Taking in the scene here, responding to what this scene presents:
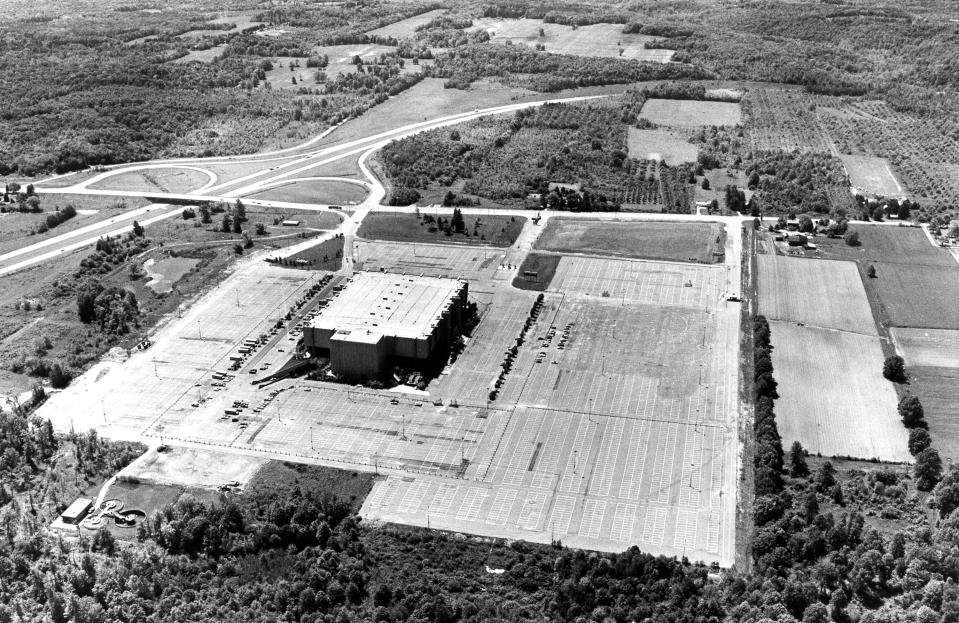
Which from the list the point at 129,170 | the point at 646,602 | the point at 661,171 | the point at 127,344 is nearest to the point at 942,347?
the point at 646,602

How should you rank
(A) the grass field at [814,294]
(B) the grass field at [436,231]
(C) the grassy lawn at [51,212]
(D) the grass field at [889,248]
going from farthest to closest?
(C) the grassy lawn at [51,212] < (B) the grass field at [436,231] < (D) the grass field at [889,248] < (A) the grass field at [814,294]

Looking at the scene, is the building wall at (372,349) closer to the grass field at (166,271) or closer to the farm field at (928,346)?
the grass field at (166,271)

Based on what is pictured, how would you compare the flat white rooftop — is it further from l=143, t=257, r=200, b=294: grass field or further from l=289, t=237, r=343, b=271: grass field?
l=143, t=257, r=200, b=294: grass field

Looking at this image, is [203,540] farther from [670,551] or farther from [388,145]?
[388,145]

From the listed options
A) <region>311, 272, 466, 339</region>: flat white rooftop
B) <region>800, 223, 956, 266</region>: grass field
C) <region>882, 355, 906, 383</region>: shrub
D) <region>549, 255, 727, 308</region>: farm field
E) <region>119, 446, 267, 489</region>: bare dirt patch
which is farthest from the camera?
<region>800, 223, 956, 266</region>: grass field

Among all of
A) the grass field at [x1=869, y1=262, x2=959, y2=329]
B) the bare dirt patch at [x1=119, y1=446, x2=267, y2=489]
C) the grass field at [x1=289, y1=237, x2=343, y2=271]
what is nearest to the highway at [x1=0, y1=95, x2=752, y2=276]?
the grass field at [x1=289, y1=237, x2=343, y2=271]

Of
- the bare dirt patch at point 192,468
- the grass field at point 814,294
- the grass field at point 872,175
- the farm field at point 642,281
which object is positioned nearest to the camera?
the bare dirt patch at point 192,468

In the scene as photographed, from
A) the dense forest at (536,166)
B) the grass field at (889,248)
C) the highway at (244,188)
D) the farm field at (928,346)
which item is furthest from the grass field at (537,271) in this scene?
the farm field at (928,346)
